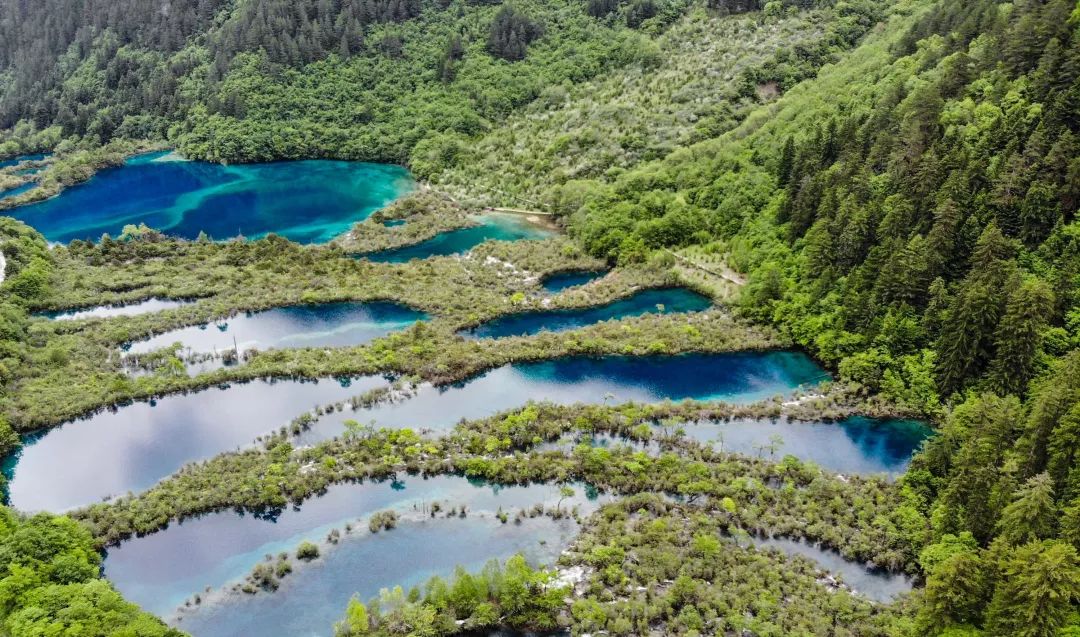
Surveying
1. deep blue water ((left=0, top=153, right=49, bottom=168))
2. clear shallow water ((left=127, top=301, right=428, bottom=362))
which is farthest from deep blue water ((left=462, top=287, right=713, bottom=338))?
deep blue water ((left=0, top=153, right=49, bottom=168))

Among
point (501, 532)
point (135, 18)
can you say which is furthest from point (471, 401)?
point (135, 18)

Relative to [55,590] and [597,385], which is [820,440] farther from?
[55,590]

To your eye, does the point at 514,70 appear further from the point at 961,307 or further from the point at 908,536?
the point at 908,536

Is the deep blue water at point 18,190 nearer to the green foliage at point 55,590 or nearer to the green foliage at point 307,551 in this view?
the green foliage at point 55,590

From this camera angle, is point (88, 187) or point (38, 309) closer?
point (38, 309)

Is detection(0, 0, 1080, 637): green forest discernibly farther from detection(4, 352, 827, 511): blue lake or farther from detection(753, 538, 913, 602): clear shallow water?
detection(4, 352, 827, 511): blue lake

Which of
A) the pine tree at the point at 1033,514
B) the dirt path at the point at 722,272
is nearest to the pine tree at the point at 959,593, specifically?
the pine tree at the point at 1033,514

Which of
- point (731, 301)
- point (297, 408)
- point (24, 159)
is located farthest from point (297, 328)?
point (24, 159)
